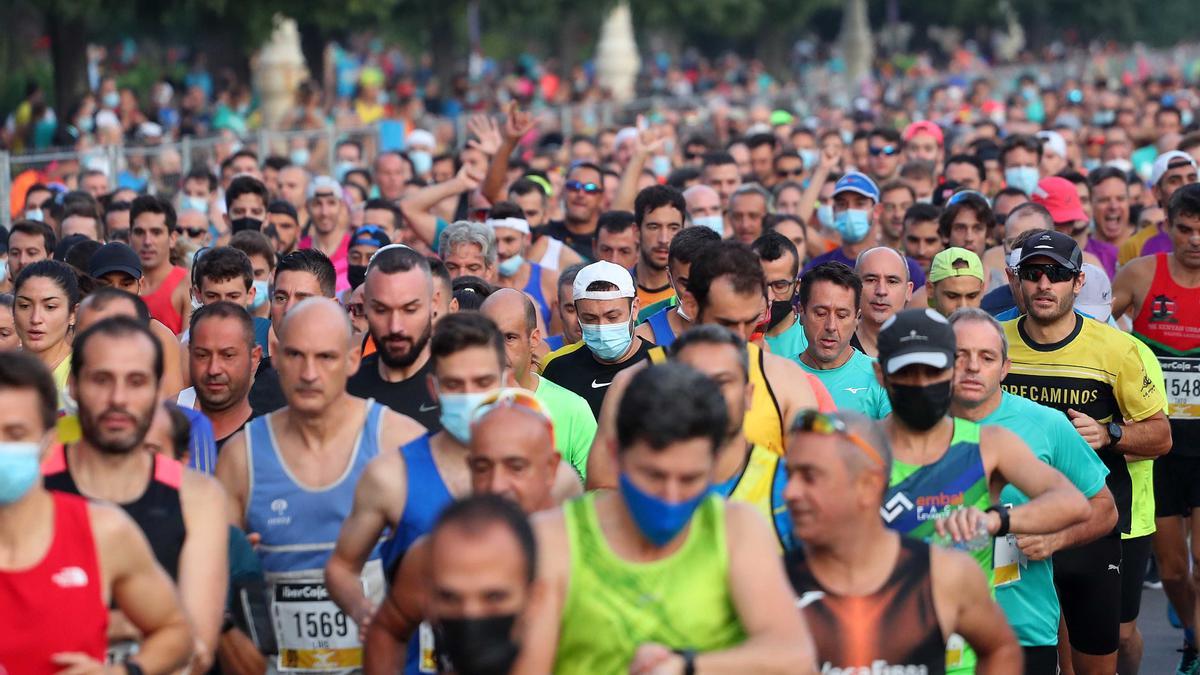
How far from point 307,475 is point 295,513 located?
132 mm

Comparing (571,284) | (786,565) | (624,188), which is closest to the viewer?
(786,565)

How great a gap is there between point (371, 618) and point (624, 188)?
8.79m

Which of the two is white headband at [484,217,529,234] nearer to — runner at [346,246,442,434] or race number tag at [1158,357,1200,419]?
race number tag at [1158,357,1200,419]

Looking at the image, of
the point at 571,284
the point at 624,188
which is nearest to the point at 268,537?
the point at 571,284

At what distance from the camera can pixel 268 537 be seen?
6066 mm

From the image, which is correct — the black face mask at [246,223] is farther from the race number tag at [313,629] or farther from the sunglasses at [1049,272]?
the race number tag at [313,629]

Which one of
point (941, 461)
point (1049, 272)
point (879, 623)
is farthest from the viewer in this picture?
point (1049, 272)

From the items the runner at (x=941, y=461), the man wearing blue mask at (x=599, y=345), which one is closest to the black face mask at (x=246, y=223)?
the man wearing blue mask at (x=599, y=345)

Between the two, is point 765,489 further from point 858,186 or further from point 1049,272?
point 858,186

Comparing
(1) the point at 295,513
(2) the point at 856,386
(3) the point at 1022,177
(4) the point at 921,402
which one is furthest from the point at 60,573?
(3) the point at 1022,177

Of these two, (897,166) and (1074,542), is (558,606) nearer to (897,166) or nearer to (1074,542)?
(1074,542)

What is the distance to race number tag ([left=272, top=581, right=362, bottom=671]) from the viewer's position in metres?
6.07

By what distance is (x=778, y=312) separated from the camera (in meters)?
9.12

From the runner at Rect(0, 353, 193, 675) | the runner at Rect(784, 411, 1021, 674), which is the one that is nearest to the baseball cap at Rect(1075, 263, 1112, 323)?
the runner at Rect(784, 411, 1021, 674)
